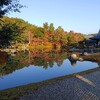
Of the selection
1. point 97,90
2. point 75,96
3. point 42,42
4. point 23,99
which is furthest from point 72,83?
point 42,42

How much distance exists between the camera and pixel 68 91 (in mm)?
8406

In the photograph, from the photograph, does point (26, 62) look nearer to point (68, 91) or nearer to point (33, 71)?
point (33, 71)

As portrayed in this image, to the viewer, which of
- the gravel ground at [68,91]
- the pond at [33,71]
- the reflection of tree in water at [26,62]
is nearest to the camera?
the gravel ground at [68,91]

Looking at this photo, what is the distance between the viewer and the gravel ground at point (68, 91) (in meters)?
7.56

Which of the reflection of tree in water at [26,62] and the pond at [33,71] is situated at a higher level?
the reflection of tree in water at [26,62]

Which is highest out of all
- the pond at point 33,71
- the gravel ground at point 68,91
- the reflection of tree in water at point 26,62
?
the gravel ground at point 68,91

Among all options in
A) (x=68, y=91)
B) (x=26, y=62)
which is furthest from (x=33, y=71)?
(x=68, y=91)

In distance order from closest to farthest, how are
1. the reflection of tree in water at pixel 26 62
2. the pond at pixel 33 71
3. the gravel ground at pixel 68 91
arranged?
the gravel ground at pixel 68 91 → the pond at pixel 33 71 → the reflection of tree in water at pixel 26 62

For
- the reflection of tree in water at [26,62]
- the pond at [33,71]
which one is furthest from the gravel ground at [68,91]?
the reflection of tree in water at [26,62]

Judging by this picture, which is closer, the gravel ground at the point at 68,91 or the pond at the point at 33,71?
the gravel ground at the point at 68,91

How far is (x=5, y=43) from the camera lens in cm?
683

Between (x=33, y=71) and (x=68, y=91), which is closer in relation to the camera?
(x=68, y=91)

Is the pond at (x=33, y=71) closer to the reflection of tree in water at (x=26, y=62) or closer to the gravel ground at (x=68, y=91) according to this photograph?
the reflection of tree in water at (x=26, y=62)

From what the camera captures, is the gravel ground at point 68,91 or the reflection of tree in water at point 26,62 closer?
the gravel ground at point 68,91
